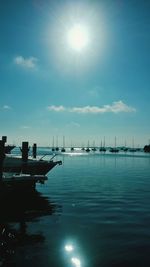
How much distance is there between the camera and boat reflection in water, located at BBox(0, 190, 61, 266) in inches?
396

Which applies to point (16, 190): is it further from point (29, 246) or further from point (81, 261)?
point (81, 261)

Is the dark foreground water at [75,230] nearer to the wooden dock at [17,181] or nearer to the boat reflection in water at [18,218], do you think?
the boat reflection in water at [18,218]

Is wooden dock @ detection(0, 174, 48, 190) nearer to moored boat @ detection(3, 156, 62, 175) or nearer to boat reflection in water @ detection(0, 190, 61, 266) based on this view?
boat reflection in water @ detection(0, 190, 61, 266)

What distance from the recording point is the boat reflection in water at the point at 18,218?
33.0 ft

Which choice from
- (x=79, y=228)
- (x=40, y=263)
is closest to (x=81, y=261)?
(x=40, y=263)

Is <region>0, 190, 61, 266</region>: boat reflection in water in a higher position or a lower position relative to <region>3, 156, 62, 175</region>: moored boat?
lower

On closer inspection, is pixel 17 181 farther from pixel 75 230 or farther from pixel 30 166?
pixel 30 166

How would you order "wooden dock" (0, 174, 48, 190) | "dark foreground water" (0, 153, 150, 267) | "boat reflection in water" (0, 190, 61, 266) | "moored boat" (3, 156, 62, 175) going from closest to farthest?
"dark foreground water" (0, 153, 150, 267) → "boat reflection in water" (0, 190, 61, 266) → "wooden dock" (0, 174, 48, 190) → "moored boat" (3, 156, 62, 175)

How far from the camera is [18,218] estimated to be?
49.0ft

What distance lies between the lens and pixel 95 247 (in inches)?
415

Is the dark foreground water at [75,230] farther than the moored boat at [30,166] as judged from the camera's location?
No

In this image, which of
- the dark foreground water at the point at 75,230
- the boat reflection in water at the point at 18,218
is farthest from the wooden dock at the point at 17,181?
the dark foreground water at the point at 75,230

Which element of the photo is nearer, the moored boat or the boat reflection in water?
the boat reflection in water

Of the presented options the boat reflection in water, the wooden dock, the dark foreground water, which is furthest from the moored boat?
the wooden dock
